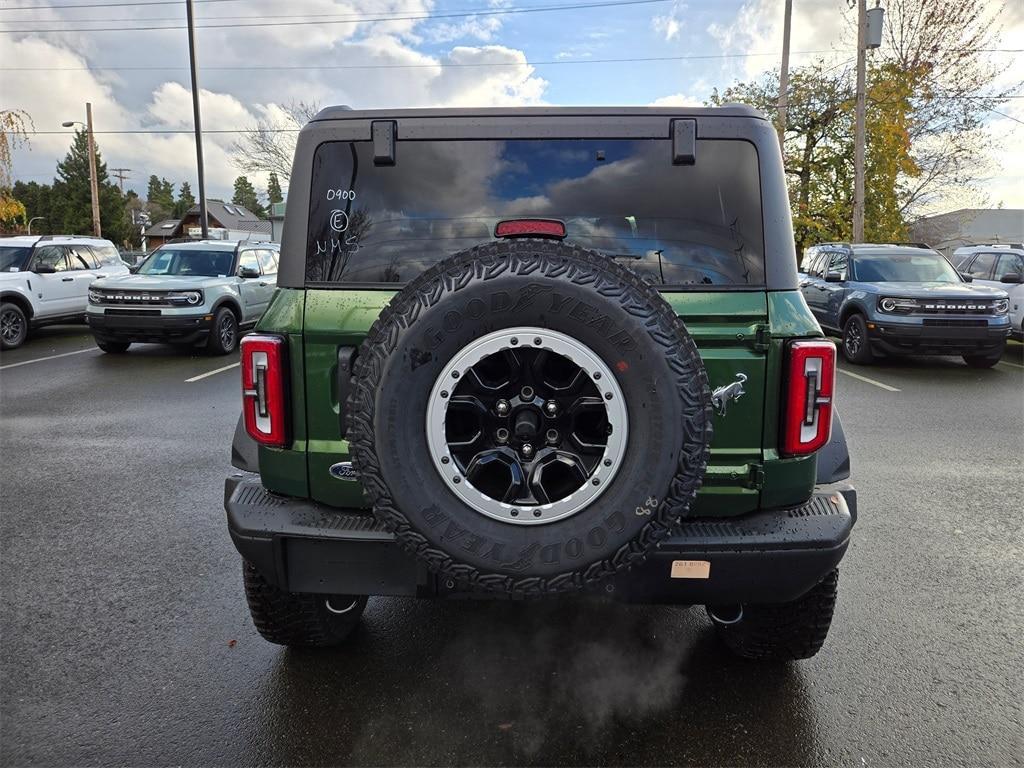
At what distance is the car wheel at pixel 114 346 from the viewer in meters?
11.7

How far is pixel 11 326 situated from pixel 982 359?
607 inches

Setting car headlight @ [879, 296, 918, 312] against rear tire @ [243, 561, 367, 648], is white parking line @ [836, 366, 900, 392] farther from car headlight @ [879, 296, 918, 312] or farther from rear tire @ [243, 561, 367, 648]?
rear tire @ [243, 561, 367, 648]

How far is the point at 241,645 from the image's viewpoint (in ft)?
10.3

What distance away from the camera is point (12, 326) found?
40.7ft

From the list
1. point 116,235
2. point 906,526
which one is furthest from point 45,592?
point 116,235

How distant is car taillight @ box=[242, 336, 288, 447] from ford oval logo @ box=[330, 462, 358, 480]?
20 cm

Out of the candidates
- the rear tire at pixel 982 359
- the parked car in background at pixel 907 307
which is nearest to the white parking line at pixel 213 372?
the parked car in background at pixel 907 307

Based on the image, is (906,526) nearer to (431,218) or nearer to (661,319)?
(661,319)

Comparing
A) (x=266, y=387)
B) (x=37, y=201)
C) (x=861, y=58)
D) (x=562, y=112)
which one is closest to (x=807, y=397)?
(x=562, y=112)

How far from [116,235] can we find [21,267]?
68912 millimetres

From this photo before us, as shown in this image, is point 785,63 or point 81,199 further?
point 81,199

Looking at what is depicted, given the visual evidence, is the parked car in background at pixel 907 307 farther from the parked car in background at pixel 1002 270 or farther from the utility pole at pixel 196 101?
the utility pole at pixel 196 101

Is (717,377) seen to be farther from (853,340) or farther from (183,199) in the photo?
(183,199)

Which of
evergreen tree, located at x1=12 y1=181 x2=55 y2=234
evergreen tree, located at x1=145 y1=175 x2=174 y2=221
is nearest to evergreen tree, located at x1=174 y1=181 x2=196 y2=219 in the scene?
evergreen tree, located at x1=145 y1=175 x2=174 y2=221
